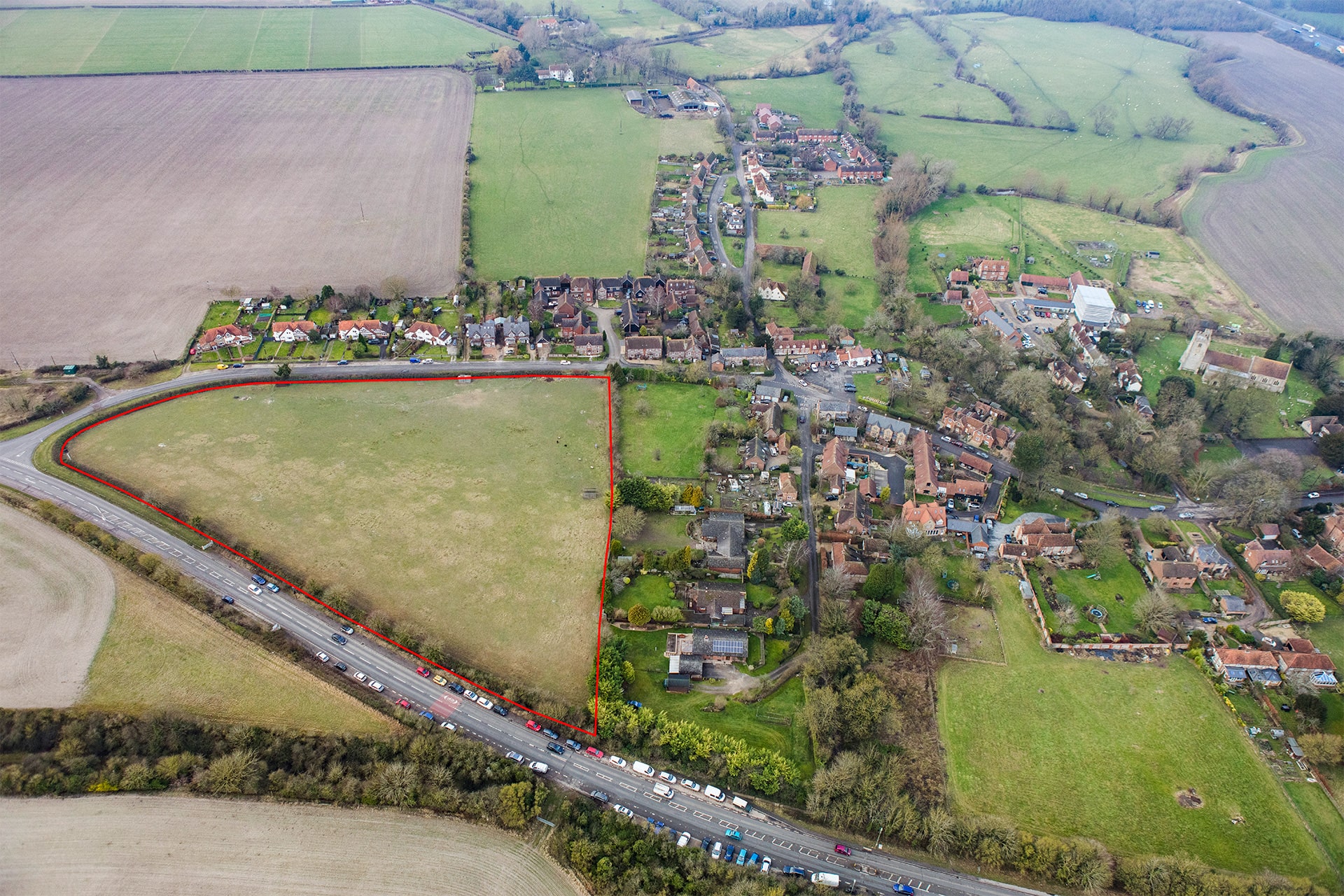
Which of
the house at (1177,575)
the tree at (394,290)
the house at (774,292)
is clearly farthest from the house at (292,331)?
the house at (1177,575)

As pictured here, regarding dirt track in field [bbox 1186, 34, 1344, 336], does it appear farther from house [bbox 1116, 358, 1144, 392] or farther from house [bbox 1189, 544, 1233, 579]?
house [bbox 1189, 544, 1233, 579]

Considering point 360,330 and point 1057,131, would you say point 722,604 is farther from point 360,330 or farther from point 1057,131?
point 1057,131

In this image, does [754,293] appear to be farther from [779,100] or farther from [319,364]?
[779,100]

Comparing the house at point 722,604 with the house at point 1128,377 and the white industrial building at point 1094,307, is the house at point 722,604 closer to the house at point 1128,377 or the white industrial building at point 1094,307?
the house at point 1128,377

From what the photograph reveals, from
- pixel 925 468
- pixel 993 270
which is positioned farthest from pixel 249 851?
pixel 993 270

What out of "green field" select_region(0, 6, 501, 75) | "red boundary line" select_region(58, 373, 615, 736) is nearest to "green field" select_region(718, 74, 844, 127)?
"green field" select_region(0, 6, 501, 75)

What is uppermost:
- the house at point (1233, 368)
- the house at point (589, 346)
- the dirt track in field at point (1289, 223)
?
the dirt track in field at point (1289, 223)

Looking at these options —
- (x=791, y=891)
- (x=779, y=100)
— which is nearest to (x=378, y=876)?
(x=791, y=891)
